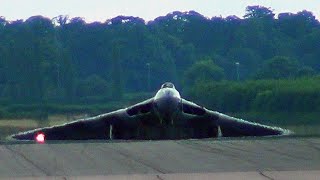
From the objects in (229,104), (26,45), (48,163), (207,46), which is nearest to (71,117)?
(229,104)

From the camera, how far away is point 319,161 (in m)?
13.1

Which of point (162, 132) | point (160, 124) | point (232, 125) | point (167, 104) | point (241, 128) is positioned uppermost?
point (167, 104)

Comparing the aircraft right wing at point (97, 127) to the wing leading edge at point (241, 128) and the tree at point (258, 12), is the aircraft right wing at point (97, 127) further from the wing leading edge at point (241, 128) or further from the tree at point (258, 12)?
the tree at point (258, 12)

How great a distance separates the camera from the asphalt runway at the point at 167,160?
11.6 m

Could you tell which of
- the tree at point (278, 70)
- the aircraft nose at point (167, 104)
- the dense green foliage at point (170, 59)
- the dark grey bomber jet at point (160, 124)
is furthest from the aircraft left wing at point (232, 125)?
the tree at point (278, 70)

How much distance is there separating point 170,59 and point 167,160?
2049 inches

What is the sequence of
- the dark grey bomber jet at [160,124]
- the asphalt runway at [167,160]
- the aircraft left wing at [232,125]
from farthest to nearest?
the aircraft left wing at [232,125] → the dark grey bomber jet at [160,124] → the asphalt runway at [167,160]

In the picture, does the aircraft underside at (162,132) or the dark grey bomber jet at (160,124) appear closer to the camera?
the dark grey bomber jet at (160,124)

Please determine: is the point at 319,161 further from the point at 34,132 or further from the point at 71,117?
the point at 71,117

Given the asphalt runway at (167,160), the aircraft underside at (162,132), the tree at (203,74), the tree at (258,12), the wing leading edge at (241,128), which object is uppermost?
the tree at (258,12)

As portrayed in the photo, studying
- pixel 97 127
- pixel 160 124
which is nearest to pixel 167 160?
pixel 160 124

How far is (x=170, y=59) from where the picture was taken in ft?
214

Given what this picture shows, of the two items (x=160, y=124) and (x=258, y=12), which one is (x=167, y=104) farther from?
(x=258, y=12)

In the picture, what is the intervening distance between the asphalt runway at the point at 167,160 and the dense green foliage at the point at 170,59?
1793cm
